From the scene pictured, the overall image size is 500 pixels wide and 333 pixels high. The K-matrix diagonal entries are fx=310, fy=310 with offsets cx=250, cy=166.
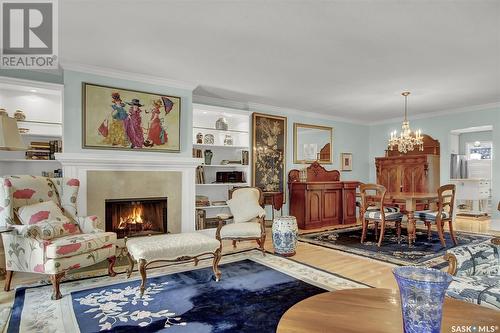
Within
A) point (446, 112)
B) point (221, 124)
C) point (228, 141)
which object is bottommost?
point (228, 141)

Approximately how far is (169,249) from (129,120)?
7.43ft

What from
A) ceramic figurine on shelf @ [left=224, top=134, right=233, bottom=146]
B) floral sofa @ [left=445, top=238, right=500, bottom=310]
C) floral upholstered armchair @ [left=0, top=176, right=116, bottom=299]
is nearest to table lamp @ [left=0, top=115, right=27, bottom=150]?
floral upholstered armchair @ [left=0, top=176, right=116, bottom=299]

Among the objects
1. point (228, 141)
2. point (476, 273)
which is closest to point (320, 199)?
point (228, 141)

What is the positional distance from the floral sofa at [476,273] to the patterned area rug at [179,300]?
1.12 m

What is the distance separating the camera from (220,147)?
5.86 metres

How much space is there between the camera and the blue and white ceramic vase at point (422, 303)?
41.0 inches

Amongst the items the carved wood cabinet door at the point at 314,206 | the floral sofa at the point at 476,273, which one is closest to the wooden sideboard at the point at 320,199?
the carved wood cabinet door at the point at 314,206

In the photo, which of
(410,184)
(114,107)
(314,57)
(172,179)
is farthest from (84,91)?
(410,184)

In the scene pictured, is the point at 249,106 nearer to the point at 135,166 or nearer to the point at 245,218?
the point at 245,218

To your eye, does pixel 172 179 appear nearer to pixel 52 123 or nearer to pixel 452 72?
pixel 52 123

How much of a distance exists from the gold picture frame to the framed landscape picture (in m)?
3.11

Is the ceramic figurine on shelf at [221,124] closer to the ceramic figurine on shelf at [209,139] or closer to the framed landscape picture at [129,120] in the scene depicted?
the ceramic figurine on shelf at [209,139]

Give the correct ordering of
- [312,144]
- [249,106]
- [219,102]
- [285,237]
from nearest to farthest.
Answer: [285,237] → [219,102] → [249,106] → [312,144]

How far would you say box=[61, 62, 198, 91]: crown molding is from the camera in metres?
4.07
